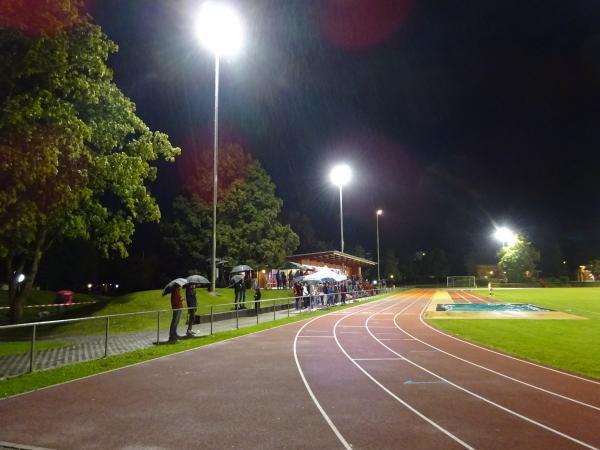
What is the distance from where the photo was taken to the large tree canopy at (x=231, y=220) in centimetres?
3966

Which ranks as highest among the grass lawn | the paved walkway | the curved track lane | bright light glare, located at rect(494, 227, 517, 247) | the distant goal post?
bright light glare, located at rect(494, 227, 517, 247)

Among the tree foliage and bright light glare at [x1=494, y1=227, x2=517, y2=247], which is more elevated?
bright light glare at [x1=494, y1=227, x2=517, y2=247]

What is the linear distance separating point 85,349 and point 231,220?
91.9 feet

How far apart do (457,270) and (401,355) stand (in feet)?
404

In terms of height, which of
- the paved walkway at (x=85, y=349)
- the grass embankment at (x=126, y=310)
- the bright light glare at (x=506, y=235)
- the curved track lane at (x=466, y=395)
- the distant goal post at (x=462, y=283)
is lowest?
the curved track lane at (x=466, y=395)

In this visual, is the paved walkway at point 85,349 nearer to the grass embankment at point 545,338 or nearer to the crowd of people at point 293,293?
the crowd of people at point 293,293

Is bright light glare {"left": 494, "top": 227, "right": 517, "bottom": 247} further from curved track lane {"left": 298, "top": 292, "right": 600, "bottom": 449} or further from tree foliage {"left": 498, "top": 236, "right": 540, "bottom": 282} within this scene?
curved track lane {"left": 298, "top": 292, "right": 600, "bottom": 449}

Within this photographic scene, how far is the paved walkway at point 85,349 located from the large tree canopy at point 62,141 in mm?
3751

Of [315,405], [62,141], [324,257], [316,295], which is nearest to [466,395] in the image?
[315,405]

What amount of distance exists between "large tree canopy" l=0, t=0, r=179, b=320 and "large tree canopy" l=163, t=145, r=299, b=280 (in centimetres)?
1710

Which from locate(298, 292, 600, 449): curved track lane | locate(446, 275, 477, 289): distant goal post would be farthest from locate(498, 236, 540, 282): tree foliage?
locate(298, 292, 600, 449): curved track lane

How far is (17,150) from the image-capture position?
40.6ft

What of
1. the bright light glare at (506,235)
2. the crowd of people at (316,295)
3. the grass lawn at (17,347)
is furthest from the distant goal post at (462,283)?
the grass lawn at (17,347)

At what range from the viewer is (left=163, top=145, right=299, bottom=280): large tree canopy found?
130 ft
